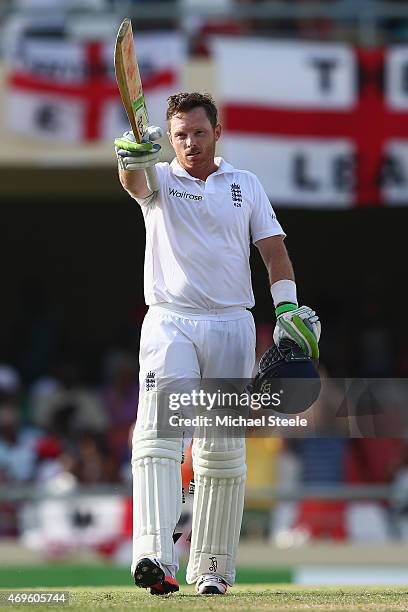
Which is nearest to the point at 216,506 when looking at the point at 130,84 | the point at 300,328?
the point at 300,328

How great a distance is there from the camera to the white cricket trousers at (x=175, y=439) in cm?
511

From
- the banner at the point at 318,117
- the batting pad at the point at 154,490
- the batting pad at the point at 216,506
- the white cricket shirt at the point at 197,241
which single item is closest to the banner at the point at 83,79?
the banner at the point at 318,117

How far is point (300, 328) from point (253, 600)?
3.45 feet

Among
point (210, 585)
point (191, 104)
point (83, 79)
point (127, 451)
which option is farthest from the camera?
point (83, 79)

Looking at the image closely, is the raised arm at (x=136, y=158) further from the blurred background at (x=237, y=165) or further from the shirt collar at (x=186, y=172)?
the blurred background at (x=237, y=165)

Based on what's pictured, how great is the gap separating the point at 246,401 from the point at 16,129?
702cm

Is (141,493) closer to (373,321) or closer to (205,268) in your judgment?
(205,268)

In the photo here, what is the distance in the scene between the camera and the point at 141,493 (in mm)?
5156

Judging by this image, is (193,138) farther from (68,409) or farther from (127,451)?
(68,409)

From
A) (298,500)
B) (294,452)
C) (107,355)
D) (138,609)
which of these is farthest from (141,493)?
(107,355)

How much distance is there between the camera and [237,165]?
11.2 meters

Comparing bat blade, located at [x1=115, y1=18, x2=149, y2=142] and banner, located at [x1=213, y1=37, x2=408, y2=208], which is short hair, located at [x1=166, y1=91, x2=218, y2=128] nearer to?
bat blade, located at [x1=115, y1=18, x2=149, y2=142]

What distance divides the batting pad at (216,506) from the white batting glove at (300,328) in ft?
1.54

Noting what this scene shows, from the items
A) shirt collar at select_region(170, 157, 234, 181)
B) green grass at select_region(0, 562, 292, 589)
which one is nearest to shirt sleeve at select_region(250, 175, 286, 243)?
shirt collar at select_region(170, 157, 234, 181)
